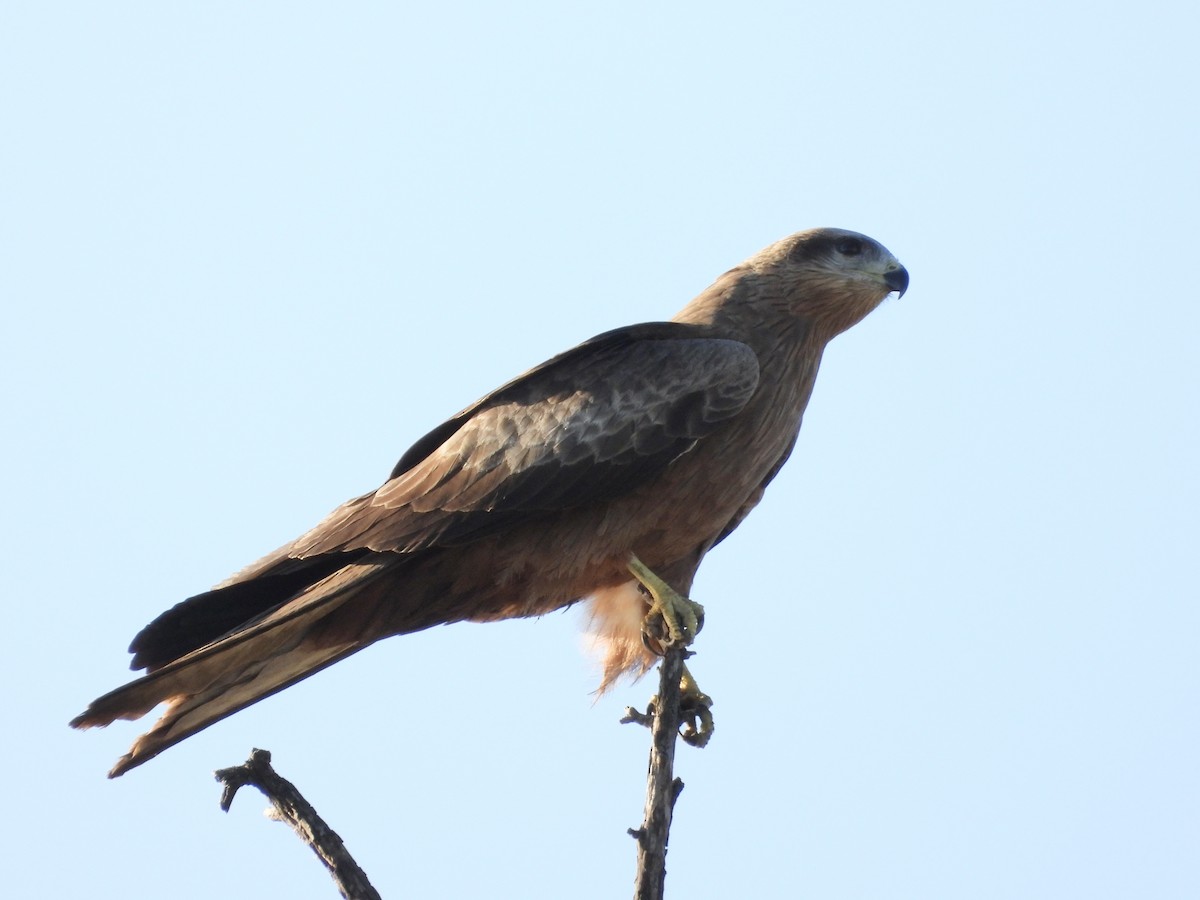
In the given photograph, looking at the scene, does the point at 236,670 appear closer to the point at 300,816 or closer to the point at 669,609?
the point at 300,816

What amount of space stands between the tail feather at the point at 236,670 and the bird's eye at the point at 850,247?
302cm

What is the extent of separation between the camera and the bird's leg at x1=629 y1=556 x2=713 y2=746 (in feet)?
23.5

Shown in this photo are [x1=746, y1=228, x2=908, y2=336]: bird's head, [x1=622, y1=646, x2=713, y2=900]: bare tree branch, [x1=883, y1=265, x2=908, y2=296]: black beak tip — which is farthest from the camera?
[x1=883, y1=265, x2=908, y2=296]: black beak tip

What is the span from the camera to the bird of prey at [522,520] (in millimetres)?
7105

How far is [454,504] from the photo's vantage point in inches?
285

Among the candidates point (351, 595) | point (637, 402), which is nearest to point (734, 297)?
point (637, 402)

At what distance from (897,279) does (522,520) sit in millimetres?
2480

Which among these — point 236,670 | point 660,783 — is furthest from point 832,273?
point 236,670

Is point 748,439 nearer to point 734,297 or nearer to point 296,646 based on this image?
point 734,297

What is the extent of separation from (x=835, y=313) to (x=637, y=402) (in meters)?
1.41

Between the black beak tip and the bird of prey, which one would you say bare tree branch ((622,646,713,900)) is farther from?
the black beak tip

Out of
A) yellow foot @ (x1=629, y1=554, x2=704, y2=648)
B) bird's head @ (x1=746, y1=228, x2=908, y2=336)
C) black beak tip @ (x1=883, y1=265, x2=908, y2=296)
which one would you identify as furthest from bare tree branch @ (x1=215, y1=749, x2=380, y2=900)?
black beak tip @ (x1=883, y1=265, x2=908, y2=296)

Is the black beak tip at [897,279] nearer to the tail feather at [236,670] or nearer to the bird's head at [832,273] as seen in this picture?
the bird's head at [832,273]

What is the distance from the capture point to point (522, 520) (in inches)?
285
